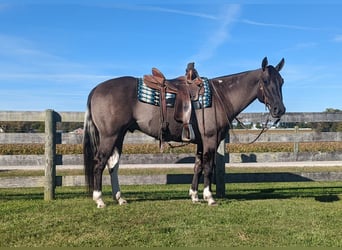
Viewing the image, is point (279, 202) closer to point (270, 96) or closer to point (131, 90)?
point (270, 96)

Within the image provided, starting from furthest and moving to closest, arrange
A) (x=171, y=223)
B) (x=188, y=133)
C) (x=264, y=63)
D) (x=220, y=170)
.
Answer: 1. (x=220, y=170)
2. (x=264, y=63)
3. (x=188, y=133)
4. (x=171, y=223)

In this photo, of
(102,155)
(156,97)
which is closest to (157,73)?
(156,97)

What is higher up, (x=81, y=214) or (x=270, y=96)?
(x=270, y=96)

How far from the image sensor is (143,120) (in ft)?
21.4

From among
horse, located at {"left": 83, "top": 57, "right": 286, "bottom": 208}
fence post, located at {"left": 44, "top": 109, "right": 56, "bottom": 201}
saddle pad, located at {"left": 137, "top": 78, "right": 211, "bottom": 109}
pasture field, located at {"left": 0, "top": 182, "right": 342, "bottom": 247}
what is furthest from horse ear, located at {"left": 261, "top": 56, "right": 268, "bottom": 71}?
fence post, located at {"left": 44, "top": 109, "right": 56, "bottom": 201}

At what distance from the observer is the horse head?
655 cm

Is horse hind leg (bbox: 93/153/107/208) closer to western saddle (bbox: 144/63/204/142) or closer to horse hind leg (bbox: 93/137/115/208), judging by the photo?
horse hind leg (bbox: 93/137/115/208)

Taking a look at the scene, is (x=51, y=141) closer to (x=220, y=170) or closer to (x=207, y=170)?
(x=207, y=170)

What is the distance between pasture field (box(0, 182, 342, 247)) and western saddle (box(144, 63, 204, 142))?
50.9 inches

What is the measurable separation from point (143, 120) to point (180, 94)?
784 millimetres

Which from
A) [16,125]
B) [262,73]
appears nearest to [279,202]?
[262,73]

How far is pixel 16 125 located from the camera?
9.26 metres

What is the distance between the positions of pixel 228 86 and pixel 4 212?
4.32 m

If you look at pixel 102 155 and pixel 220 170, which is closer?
pixel 102 155
